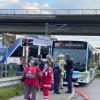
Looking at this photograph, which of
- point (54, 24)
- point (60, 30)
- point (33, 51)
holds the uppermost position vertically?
point (54, 24)

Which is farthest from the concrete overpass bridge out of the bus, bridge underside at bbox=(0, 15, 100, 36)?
the bus

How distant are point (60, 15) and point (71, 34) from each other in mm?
8693

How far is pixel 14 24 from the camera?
7219cm

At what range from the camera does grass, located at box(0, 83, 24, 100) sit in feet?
52.9

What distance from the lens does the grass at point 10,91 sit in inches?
635

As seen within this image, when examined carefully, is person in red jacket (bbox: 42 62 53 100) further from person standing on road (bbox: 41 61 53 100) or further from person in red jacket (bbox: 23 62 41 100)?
person in red jacket (bbox: 23 62 41 100)

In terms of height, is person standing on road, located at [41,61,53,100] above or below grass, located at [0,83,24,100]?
above

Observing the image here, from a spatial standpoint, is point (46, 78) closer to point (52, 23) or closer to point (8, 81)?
point (8, 81)

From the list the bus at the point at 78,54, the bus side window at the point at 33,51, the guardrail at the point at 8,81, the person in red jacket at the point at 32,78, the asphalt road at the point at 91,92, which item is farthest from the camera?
the bus side window at the point at 33,51

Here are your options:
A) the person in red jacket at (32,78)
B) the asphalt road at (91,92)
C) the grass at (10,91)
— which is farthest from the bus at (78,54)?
the person in red jacket at (32,78)

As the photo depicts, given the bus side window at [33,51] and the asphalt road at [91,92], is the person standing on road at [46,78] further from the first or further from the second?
the bus side window at [33,51]

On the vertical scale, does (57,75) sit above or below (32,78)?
below

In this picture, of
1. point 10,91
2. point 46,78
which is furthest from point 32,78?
point 10,91

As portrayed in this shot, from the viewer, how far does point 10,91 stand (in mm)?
17266
